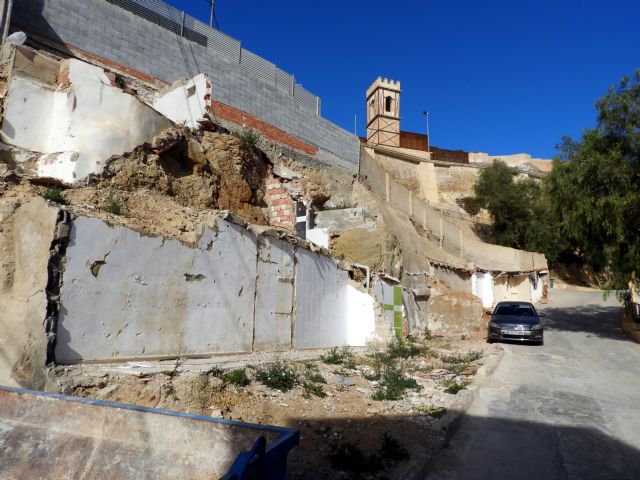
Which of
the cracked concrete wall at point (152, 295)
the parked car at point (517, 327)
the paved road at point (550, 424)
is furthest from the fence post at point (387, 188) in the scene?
the cracked concrete wall at point (152, 295)

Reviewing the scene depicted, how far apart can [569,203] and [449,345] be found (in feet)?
25.2

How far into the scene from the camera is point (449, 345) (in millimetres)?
14328

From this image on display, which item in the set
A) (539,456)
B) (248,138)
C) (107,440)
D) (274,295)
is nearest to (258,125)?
(248,138)

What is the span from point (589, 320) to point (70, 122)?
23.5m

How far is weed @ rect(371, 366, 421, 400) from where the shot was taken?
6694mm

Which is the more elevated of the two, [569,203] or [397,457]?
[569,203]

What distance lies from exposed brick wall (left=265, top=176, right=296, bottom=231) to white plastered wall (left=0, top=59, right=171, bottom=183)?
262 inches

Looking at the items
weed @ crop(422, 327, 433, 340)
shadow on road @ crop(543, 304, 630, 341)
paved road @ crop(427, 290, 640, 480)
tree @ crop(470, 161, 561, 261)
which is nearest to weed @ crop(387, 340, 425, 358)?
paved road @ crop(427, 290, 640, 480)

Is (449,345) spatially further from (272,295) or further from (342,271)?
(272,295)

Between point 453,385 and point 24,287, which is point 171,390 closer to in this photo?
point 24,287

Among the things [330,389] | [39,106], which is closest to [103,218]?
[330,389]

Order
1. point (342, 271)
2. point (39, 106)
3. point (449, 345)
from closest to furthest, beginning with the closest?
point (39, 106), point (342, 271), point (449, 345)

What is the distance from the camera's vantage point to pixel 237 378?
19.5 ft

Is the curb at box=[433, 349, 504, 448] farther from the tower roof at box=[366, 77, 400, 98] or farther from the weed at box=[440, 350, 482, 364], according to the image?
the tower roof at box=[366, 77, 400, 98]
